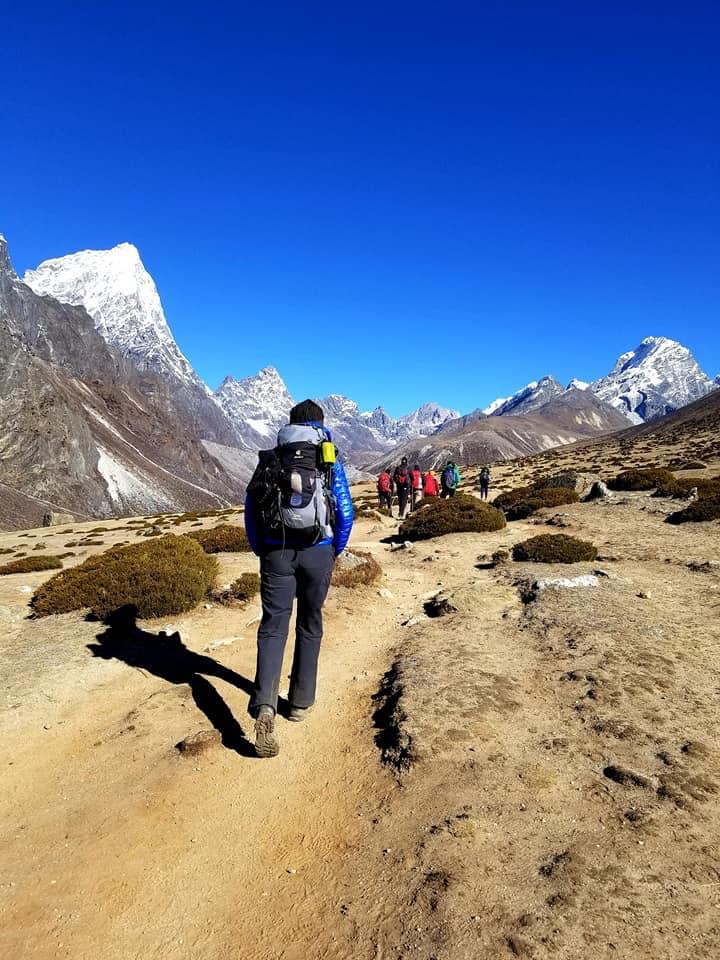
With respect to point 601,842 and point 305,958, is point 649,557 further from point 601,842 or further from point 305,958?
point 305,958

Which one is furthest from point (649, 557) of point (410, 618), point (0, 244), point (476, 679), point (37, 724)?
point (0, 244)

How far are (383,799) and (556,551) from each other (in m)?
10.7

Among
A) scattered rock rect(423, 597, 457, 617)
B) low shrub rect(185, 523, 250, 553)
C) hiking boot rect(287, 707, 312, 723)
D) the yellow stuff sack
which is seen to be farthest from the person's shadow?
low shrub rect(185, 523, 250, 553)

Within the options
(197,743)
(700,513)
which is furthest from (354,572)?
(700,513)

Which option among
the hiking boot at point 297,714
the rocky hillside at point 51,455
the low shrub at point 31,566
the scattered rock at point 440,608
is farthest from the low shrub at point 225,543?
the rocky hillside at point 51,455

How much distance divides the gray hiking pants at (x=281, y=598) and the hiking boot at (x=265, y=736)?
101 mm

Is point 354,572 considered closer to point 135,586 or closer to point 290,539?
point 135,586

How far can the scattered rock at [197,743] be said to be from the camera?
20.2 ft

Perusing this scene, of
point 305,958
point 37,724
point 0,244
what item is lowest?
point 305,958

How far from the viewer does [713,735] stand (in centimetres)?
586

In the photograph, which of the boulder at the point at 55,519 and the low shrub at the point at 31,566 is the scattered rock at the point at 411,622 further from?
the boulder at the point at 55,519

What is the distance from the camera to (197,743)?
6.22 metres

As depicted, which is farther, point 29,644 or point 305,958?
point 29,644

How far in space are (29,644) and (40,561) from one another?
1099cm
